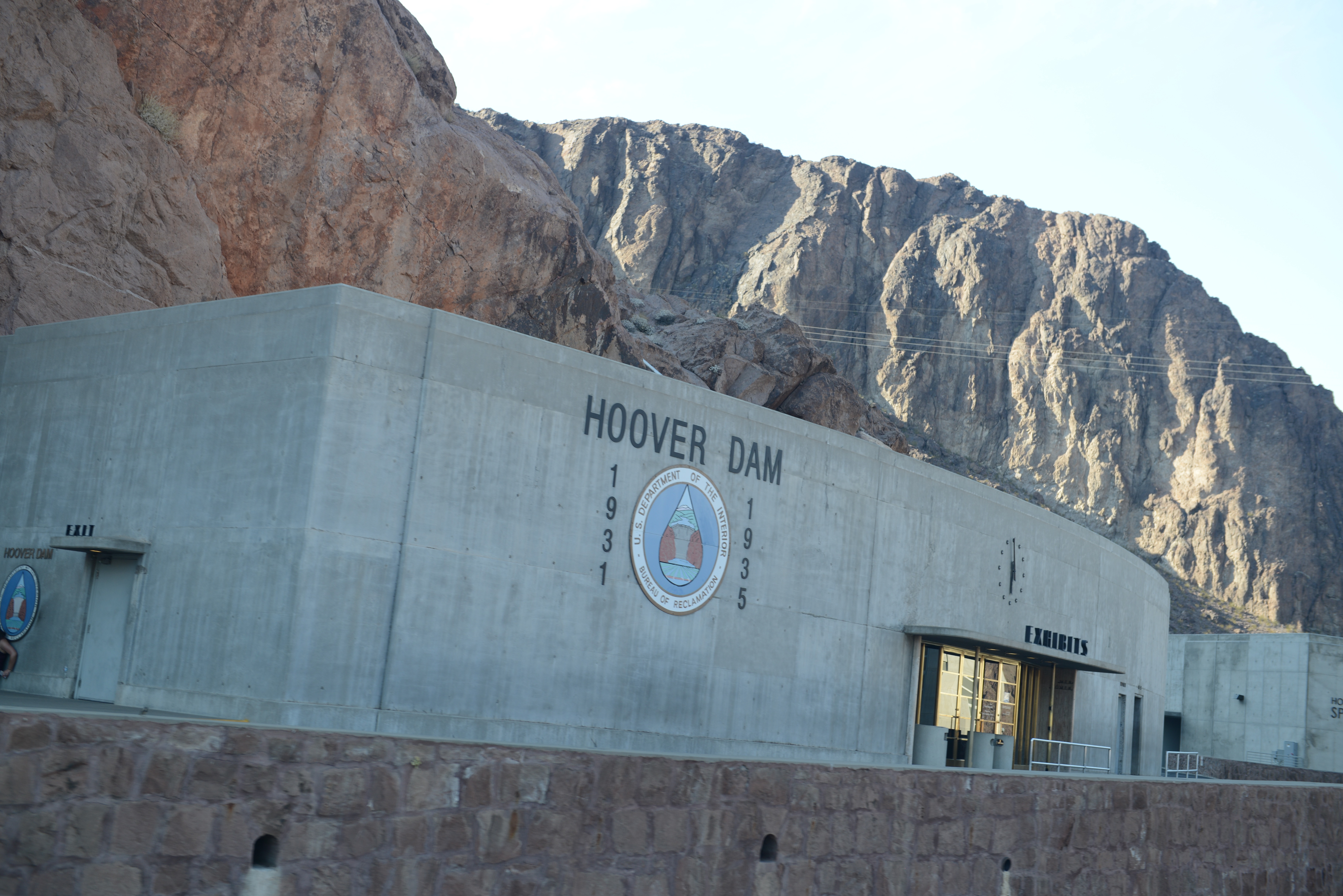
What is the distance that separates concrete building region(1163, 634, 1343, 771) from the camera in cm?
4381

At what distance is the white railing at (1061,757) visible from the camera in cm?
2281

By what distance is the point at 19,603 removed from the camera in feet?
51.4

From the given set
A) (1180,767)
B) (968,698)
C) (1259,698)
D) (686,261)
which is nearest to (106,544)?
(968,698)

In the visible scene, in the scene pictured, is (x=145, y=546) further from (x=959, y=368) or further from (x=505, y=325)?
(x=959, y=368)

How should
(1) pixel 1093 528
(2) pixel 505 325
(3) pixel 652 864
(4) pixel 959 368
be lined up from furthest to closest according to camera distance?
(4) pixel 959 368 < (1) pixel 1093 528 < (2) pixel 505 325 < (3) pixel 652 864

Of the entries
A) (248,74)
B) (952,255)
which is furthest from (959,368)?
(248,74)

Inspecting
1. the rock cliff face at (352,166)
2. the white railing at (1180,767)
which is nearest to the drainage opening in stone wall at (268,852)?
the white railing at (1180,767)

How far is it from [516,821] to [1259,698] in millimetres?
46349

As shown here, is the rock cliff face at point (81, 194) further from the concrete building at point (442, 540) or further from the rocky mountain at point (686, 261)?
the concrete building at point (442, 540)

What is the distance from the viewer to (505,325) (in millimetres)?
34406

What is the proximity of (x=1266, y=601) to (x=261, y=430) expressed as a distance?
83.0 m

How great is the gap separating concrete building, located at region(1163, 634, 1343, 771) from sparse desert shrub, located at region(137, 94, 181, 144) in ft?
131

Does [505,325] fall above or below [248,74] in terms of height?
below

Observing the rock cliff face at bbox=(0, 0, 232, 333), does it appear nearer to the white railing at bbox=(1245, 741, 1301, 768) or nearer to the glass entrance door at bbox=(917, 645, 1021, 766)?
the glass entrance door at bbox=(917, 645, 1021, 766)
